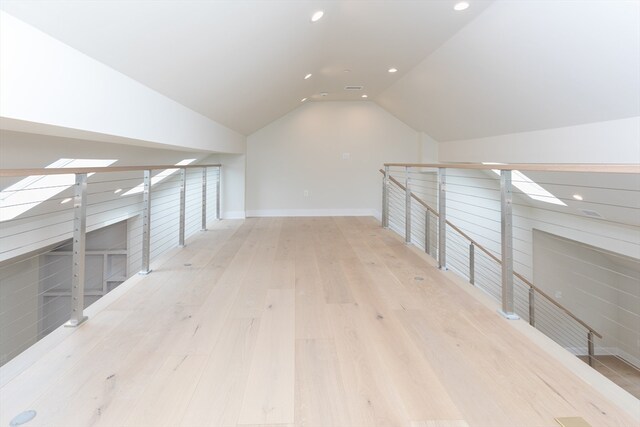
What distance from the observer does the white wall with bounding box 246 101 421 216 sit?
6.00m

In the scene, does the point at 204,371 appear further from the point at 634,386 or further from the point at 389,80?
the point at 634,386

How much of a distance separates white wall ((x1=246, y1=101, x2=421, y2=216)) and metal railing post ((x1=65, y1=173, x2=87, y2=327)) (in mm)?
4142

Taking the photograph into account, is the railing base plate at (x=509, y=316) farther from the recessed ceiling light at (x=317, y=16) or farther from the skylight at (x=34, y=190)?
the skylight at (x=34, y=190)

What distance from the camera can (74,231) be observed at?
1.83 meters

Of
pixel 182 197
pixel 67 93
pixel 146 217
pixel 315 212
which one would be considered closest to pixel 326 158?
pixel 315 212

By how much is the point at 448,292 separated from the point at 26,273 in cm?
556

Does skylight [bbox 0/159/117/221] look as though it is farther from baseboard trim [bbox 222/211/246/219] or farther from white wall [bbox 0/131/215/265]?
baseboard trim [bbox 222/211/246/219]

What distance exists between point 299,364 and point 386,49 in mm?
3061

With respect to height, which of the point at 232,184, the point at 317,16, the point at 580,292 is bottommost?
the point at 580,292

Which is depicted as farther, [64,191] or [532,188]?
[532,188]

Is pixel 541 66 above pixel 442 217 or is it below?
above

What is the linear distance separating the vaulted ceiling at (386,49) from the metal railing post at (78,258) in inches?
25.0

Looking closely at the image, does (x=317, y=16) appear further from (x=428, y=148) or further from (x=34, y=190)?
(x=428, y=148)

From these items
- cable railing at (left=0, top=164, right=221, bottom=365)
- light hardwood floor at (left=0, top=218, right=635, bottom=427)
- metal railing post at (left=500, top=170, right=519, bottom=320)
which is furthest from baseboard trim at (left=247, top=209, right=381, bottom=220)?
metal railing post at (left=500, top=170, right=519, bottom=320)
